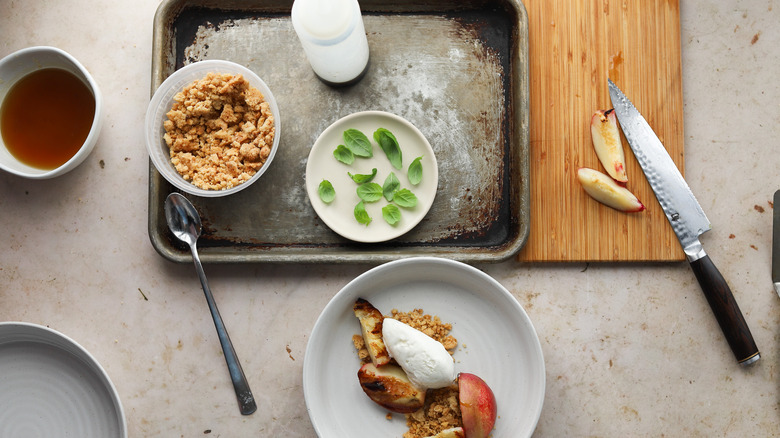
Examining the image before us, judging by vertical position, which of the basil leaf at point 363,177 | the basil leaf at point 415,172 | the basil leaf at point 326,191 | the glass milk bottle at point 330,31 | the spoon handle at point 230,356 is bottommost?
the spoon handle at point 230,356

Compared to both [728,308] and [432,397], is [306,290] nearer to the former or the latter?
[432,397]

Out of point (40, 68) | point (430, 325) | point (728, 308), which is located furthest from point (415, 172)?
point (40, 68)

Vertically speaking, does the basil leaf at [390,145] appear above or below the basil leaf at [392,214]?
above

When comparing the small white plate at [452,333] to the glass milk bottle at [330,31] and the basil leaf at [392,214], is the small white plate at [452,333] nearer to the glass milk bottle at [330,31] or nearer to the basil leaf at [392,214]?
the basil leaf at [392,214]

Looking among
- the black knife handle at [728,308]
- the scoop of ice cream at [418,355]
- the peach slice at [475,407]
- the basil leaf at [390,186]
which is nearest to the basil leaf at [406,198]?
the basil leaf at [390,186]

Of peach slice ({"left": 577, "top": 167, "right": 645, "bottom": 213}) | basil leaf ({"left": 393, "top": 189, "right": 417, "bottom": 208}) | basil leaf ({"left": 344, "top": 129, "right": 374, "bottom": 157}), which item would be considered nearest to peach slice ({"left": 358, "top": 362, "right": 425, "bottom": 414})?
basil leaf ({"left": 393, "top": 189, "right": 417, "bottom": 208})

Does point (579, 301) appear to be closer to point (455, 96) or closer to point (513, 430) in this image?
point (513, 430)
